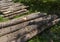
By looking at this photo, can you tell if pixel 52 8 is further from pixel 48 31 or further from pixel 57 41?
pixel 57 41

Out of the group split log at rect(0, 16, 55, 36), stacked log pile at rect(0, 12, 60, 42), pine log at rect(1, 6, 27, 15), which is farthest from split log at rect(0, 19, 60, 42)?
pine log at rect(1, 6, 27, 15)

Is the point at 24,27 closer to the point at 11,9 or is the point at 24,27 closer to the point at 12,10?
the point at 12,10

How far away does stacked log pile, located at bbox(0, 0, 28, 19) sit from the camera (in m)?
8.55

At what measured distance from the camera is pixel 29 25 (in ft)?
22.2

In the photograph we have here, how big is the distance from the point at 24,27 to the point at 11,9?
2.78m

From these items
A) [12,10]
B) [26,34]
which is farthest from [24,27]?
[12,10]

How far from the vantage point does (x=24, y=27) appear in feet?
21.3

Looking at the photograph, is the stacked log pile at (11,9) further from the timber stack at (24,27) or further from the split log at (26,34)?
the split log at (26,34)

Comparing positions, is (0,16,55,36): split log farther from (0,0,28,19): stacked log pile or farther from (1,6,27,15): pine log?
(1,6,27,15): pine log

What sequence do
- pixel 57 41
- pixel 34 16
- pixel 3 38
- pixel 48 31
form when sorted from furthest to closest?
1. pixel 34 16
2. pixel 48 31
3. pixel 57 41
4. pixel 3 38

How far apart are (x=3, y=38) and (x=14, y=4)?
15.5ft

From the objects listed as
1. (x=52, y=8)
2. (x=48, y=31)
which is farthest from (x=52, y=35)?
(x=52, y=8)

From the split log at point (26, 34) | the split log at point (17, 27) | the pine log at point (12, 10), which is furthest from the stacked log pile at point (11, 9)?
the split log at point (26, 34)

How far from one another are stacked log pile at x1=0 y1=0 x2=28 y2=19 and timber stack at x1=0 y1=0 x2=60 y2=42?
1.43 m
